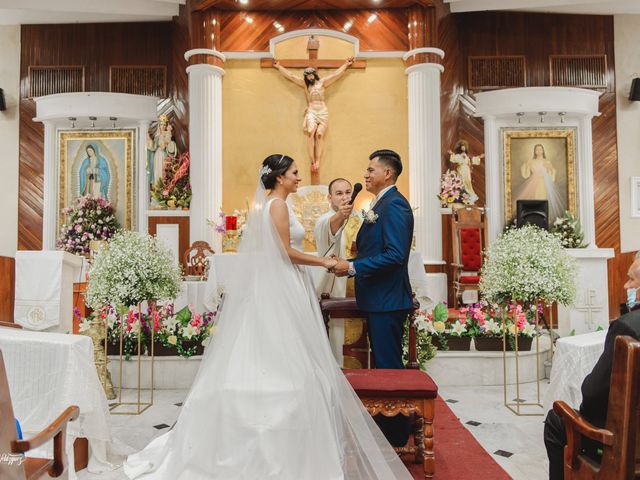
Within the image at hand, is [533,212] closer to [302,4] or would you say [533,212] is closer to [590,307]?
[590,307]

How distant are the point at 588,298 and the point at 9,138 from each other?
1093 cm

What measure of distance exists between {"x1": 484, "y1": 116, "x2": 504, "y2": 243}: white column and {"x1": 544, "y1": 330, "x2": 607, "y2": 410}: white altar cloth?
734 centimetres

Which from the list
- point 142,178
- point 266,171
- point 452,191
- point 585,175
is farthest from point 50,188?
point 585,175

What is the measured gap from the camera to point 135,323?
5.96 meters

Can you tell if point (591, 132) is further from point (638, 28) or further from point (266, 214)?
point (266, 214)

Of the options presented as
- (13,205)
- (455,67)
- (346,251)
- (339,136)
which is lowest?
(346,251)

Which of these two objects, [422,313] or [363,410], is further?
[422,313]

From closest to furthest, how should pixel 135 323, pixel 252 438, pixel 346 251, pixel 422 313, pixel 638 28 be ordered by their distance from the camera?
1. pixel 252 438
2. pixel 135 323
3. pixel 422 313
4. pixel 346 251
5. pixel 638 28

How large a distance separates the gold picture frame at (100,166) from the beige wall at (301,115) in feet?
7.34

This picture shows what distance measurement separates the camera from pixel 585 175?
10.6 meters

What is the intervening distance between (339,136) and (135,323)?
5.58 meters

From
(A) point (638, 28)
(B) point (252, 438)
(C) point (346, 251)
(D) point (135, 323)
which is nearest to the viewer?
(B) point (252, 438)

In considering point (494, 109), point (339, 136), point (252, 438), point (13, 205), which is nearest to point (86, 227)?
point (13, 205)

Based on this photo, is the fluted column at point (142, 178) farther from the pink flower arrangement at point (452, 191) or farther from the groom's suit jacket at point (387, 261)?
the groom's suit jacket at point (387, 261)
